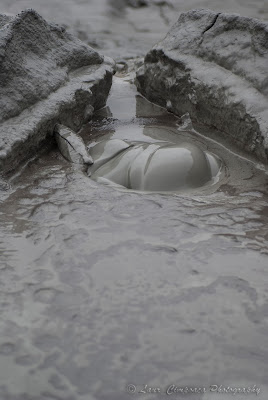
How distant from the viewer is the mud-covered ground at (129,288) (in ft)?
5.34

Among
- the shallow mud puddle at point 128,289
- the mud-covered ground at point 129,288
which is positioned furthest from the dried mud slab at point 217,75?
the shallow mud puddle at point 128,289

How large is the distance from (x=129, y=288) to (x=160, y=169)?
94cm

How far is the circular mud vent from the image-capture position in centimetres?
269

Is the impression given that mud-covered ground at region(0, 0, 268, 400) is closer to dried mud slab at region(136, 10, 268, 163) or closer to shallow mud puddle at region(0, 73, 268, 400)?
shallow mud puddle at region(0, 73, 268, 400)

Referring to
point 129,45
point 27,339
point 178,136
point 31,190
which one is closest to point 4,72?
point 31,190

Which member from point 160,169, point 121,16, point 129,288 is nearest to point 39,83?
point 160,169

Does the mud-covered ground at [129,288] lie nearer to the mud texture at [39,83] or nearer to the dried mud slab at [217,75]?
the mud texture at [39,83]

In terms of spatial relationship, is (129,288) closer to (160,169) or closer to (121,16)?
(160,169)

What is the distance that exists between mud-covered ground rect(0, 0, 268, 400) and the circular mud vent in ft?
0.41

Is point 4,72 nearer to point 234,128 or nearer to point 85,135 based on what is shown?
point 85,135

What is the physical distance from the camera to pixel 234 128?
315 centimetres

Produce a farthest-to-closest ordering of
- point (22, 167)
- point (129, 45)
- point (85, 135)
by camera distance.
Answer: point (129, 45), point (85, 135), point (22, 167)

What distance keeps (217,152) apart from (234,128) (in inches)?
7.8

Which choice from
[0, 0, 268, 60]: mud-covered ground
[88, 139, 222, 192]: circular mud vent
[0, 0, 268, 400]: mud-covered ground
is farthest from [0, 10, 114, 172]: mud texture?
[0, 0, 268, 60]: mud-covered ground
